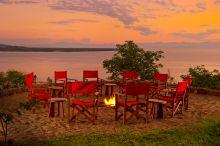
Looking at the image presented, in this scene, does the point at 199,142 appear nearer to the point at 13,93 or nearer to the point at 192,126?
the point at 192,126

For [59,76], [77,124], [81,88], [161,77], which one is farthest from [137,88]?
[59,76]

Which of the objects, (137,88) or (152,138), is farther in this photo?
(137,88)

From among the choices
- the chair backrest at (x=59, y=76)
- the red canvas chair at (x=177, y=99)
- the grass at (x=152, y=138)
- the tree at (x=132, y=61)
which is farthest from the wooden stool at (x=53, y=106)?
the tree at (x=132, y=61)

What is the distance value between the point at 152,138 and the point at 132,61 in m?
9.80

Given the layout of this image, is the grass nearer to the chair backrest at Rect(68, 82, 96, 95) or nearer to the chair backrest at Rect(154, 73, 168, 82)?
the chair backrest at Rect(68, 82, 96, 95)

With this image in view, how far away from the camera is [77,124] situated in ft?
26.1

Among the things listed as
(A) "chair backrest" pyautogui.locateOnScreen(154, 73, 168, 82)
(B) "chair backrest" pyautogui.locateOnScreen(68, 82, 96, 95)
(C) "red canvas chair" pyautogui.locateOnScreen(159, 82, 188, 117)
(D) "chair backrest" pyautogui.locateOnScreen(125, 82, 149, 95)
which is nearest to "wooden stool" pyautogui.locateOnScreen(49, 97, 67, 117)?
(B) "chair backrest" pyautogui.locateOnScreen(68, 82, 96, 95)

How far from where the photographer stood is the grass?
629 cm

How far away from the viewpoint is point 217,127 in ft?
23.8

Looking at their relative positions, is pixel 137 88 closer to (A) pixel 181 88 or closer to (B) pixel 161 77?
(A) pixel 181 88

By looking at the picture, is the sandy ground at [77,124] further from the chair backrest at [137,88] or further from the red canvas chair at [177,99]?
the chair backrest at [137,88]

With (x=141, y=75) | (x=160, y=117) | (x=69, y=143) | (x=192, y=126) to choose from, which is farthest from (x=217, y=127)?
(x=141, y=75)

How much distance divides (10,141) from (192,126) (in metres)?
4.06

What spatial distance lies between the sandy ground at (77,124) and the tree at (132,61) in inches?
253
